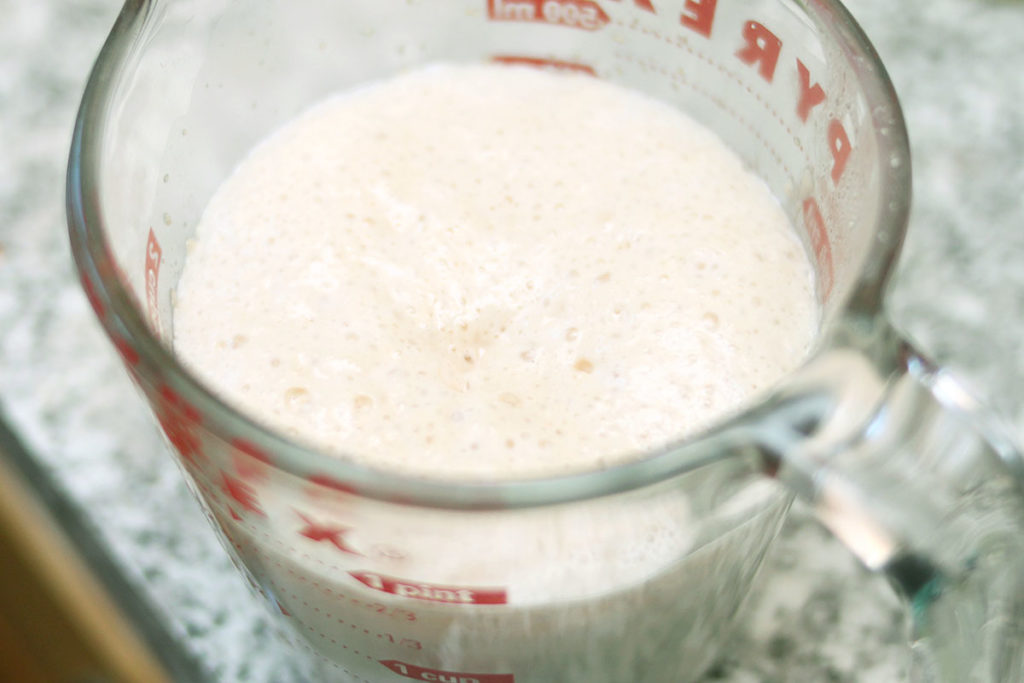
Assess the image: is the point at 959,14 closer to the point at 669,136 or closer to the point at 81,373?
the point at 669,136

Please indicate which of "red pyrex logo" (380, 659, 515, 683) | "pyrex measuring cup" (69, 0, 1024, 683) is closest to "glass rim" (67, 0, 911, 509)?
"pyrex measuring cup" (69, 0, 1024, 683)

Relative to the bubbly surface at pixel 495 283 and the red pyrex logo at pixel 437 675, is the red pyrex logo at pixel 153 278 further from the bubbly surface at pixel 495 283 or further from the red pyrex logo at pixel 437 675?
the red pyrex logo at pixel 437 675

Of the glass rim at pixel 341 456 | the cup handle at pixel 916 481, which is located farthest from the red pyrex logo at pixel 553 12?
the cup handle at pixel 916 481

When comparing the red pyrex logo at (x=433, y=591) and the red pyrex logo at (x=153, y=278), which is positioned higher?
the red pyrex logo at (x=153, y=278)

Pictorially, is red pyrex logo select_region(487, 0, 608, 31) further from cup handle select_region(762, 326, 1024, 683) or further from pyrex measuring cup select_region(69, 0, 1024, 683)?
cup handle select_region(762, 326, 1024, 683)

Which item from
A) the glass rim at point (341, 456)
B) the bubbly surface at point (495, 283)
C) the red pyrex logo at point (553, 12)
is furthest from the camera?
the red pyrex logo at point (553, 12)
